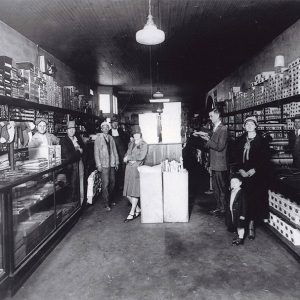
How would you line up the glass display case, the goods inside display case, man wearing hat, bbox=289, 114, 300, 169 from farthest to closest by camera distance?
man wearing hat, bbox=289, 114, 300, 169
the goods inside display case
the glass display case

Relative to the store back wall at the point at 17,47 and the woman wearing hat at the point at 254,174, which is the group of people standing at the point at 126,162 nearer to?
the woman wearing hat at the point at 254,174

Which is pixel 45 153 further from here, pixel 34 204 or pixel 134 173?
pixel 134 173

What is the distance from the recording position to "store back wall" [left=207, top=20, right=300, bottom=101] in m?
5.35

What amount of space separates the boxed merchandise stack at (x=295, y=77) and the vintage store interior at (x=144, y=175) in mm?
31

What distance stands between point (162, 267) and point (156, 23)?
409 cm

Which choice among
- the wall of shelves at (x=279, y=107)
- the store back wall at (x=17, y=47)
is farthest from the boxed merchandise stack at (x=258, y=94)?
the store back wall at (x=17, y=47)

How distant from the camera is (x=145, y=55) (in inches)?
288

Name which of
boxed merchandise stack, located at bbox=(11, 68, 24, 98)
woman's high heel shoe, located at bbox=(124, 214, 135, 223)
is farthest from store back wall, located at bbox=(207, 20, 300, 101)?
boxed merchandise stack, located at bbox=(11, 68, 24, 98)

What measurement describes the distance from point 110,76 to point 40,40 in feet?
14.7

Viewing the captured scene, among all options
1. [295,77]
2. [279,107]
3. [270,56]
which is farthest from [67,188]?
[270,56]

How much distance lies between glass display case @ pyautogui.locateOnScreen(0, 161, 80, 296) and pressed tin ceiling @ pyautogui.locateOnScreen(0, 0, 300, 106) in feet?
8.12

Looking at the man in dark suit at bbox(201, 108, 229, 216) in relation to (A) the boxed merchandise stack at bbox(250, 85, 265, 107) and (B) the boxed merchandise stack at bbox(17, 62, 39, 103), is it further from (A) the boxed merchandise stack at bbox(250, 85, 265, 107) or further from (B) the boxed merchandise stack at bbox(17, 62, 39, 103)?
(B) the boxed merchandise stack at bbox(17, 62, 39, 103)

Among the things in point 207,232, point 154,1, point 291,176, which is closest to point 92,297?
point 207,232

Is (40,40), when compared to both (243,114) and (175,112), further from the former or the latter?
(243,114)
